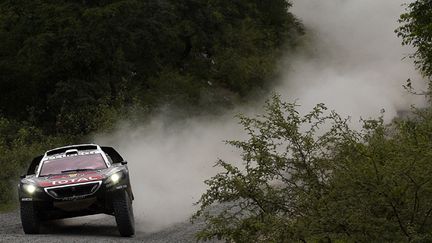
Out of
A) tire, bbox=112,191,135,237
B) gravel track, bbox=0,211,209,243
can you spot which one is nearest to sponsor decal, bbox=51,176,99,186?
tire, bbox=112,191,135,237

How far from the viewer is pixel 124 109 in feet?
119

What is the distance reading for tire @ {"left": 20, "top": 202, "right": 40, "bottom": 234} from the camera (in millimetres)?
14516

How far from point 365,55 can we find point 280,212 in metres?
47.3

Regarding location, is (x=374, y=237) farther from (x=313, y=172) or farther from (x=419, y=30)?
(x=419, y=30)

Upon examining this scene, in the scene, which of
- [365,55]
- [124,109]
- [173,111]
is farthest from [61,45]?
[365,55]

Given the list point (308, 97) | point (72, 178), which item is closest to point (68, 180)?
point (72, 178)

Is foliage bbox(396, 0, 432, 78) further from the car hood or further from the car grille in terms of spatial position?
the car grille

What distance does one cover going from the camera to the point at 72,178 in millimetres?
14672

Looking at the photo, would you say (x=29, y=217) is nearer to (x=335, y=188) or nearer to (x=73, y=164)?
(x=73, y=164)

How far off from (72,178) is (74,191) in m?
0.39

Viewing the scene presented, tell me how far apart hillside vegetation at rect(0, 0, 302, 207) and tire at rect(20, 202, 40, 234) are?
14347mm

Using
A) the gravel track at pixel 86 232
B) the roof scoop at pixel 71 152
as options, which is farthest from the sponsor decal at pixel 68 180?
the roof scoop at pixel 71 152

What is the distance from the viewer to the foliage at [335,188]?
880cm

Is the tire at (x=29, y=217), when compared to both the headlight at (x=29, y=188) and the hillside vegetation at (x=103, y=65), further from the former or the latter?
the hillside vegetation at (x=103, y=65)
